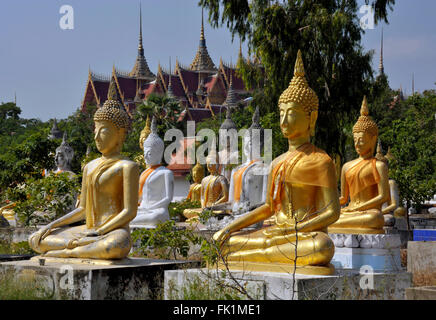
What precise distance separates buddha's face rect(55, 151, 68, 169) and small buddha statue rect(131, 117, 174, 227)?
5.05 m

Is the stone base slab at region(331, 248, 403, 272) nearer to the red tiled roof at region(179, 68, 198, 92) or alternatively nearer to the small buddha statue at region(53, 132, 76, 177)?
the small buddha statue at region(53, 132, 76, 177)

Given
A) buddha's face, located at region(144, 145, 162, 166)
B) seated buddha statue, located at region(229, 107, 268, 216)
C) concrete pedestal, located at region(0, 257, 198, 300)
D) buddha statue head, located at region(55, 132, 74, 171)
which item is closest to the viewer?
concrete pedestal, located at region(0, 257, 198, 300)

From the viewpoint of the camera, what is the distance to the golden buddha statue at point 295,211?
637 cm

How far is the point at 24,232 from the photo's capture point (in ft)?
40.7

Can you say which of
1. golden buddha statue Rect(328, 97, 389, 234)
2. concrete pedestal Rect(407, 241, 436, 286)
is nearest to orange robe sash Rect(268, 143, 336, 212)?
concrete pedestal Rect(407, 241, 436, 286)

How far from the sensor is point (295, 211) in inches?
271

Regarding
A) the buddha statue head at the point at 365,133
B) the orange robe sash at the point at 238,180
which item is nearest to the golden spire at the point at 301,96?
the buddha statue head at the point at 365,133

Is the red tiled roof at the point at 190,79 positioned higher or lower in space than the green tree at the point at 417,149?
higher

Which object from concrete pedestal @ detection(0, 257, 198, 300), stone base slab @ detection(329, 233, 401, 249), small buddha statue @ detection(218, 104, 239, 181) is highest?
small buddha statue @ detection(218, 104, 239, 181)

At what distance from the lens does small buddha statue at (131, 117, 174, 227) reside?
Result: 11.1 m

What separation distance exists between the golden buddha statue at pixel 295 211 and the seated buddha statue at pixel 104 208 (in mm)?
1063

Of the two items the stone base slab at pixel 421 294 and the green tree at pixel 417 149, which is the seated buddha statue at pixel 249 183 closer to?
the green tree at pixel 417 149

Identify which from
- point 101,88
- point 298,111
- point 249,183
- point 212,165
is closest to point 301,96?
point 298,111

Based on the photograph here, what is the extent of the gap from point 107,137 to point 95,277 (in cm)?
186
